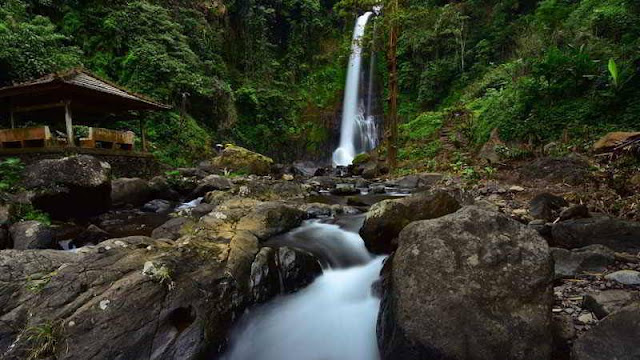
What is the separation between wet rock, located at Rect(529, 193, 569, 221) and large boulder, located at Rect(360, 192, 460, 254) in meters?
1.71

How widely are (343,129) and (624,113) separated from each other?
20799 millimetres

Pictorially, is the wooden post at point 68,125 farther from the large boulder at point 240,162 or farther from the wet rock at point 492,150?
the wet rock at point 492,150

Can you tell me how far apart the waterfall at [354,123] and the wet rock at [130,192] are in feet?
55.9

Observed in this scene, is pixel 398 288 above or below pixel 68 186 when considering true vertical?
below

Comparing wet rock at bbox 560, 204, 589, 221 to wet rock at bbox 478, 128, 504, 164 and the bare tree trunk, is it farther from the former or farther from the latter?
the bare tree trunk

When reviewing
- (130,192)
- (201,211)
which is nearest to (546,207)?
(201,211)

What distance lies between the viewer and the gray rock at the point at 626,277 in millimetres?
3461

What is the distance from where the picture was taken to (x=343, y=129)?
94.5ft

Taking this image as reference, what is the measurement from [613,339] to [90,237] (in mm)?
8155

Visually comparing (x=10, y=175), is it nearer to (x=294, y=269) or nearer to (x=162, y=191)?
(x=162, y=191)

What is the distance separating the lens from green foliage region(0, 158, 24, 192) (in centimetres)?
774

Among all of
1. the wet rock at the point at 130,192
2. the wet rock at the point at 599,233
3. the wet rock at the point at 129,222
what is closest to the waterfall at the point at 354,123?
the wet rock at the point at 130,192

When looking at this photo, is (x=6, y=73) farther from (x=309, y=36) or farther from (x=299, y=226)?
(x=309, y=36)

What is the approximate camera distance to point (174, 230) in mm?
5949
